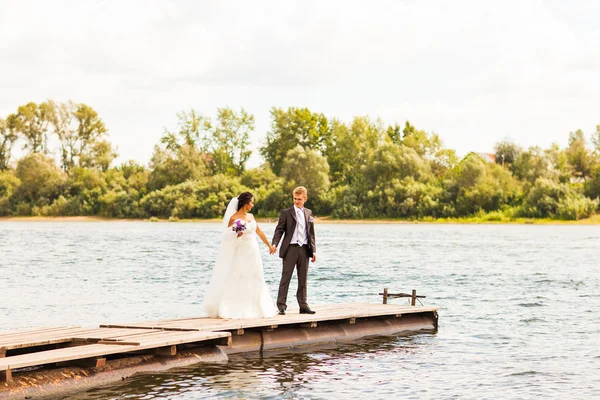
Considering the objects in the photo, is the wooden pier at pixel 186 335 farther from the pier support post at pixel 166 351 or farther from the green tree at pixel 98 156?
the green tree at pixel 98 156

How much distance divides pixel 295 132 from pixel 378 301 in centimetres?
9347

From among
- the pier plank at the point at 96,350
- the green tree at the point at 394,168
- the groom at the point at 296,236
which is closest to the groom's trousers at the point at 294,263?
the groom at the point at 296,236

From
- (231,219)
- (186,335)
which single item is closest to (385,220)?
(231,219)

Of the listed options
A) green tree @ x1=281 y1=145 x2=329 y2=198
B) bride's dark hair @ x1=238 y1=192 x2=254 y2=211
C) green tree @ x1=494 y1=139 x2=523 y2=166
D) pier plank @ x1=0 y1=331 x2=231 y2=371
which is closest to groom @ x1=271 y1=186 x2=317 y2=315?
bride's dark hair @ x1=238 y1=192 x2=254 y2=211

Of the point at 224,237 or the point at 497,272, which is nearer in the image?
the point at 224,237

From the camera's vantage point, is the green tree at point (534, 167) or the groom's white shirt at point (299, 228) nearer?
the groom's white shirt at point (299, 228)

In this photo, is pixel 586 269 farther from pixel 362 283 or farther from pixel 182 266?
pixel 182 266

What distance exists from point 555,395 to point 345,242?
150 feet

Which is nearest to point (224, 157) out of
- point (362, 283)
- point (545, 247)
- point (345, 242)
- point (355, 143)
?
point (355, 143)

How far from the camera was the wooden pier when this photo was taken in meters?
13.6

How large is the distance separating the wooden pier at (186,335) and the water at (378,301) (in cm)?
36

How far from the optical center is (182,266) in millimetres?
40125

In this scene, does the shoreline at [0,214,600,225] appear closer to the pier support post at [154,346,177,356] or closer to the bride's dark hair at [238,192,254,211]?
the bride's dark hair at [238,192,254,211]

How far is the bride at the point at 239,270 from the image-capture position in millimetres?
16812
